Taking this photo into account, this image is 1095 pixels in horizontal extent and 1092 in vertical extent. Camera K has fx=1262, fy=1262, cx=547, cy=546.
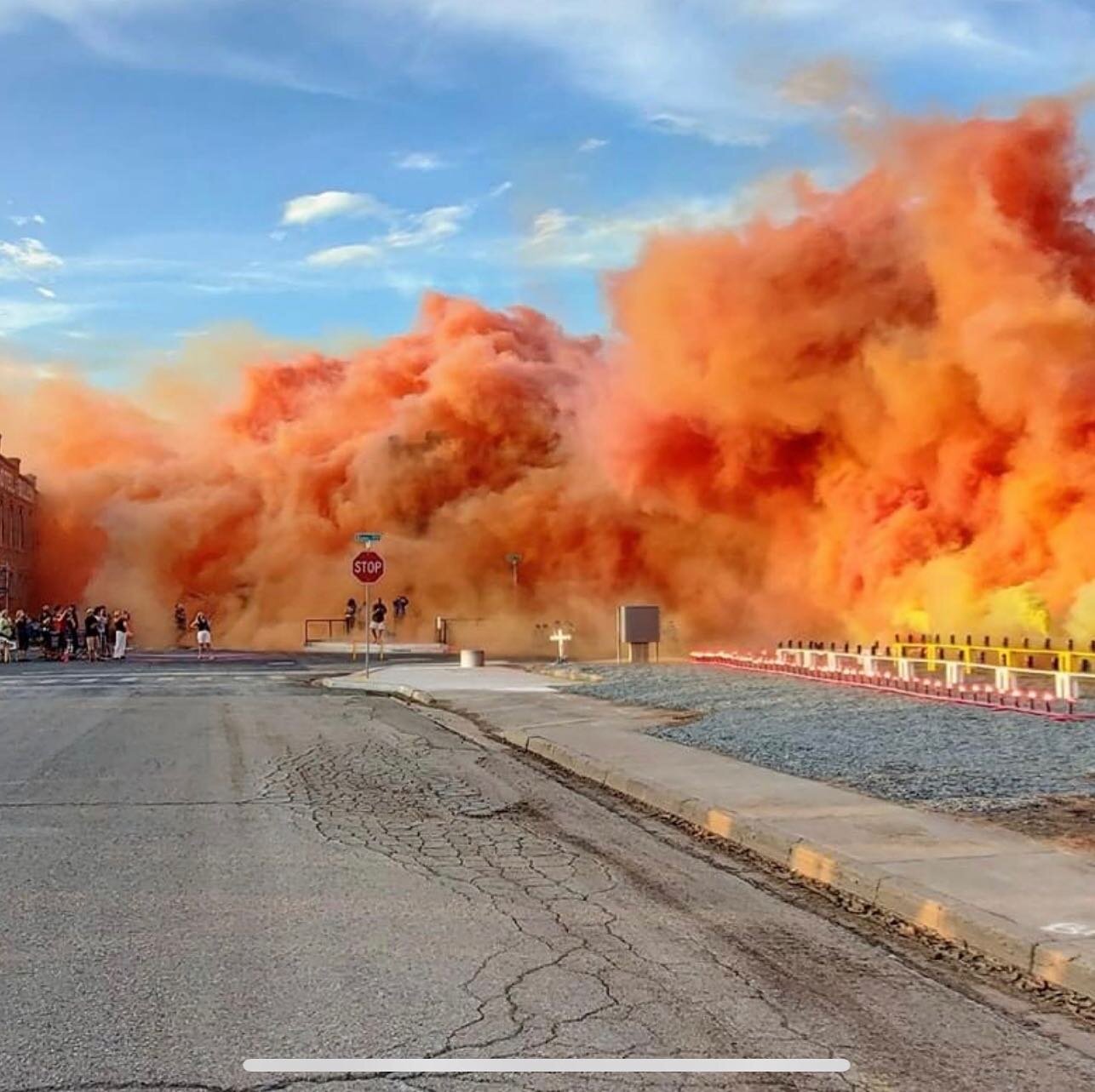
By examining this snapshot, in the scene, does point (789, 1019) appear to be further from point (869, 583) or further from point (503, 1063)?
point (869, 583)

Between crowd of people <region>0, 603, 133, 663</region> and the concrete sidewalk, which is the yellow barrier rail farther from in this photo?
crowd of people <region>0, 603, 133, 663</region>

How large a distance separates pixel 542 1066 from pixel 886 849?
385 cm

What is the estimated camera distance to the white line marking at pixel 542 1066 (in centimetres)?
402

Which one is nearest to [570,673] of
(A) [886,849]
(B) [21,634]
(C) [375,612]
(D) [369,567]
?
(D) [369,567]

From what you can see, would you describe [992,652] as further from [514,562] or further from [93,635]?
[93,635]

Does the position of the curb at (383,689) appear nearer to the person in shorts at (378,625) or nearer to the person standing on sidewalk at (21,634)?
the person in shorts at (378,625)

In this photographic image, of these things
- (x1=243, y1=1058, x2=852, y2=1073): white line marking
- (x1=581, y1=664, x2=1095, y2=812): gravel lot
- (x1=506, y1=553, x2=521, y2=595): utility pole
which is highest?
(x1=506, y1=553, x2=521, y2=595): utility pole

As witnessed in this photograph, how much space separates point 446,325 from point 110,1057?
5160cm

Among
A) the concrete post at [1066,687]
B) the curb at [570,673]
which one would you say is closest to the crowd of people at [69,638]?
the curb at [570,673]

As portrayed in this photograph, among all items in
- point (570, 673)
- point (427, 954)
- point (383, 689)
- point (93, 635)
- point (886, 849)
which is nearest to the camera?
point (427, 954)

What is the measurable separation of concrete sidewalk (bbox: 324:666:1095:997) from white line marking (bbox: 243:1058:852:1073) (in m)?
1.60

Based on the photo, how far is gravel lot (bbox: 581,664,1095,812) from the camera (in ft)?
31.7

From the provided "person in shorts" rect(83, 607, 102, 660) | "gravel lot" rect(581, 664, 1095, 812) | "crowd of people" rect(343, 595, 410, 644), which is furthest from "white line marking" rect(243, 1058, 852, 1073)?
"crowd of people" rect(343, 595, 410, 644)

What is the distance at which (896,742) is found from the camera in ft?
40.5
